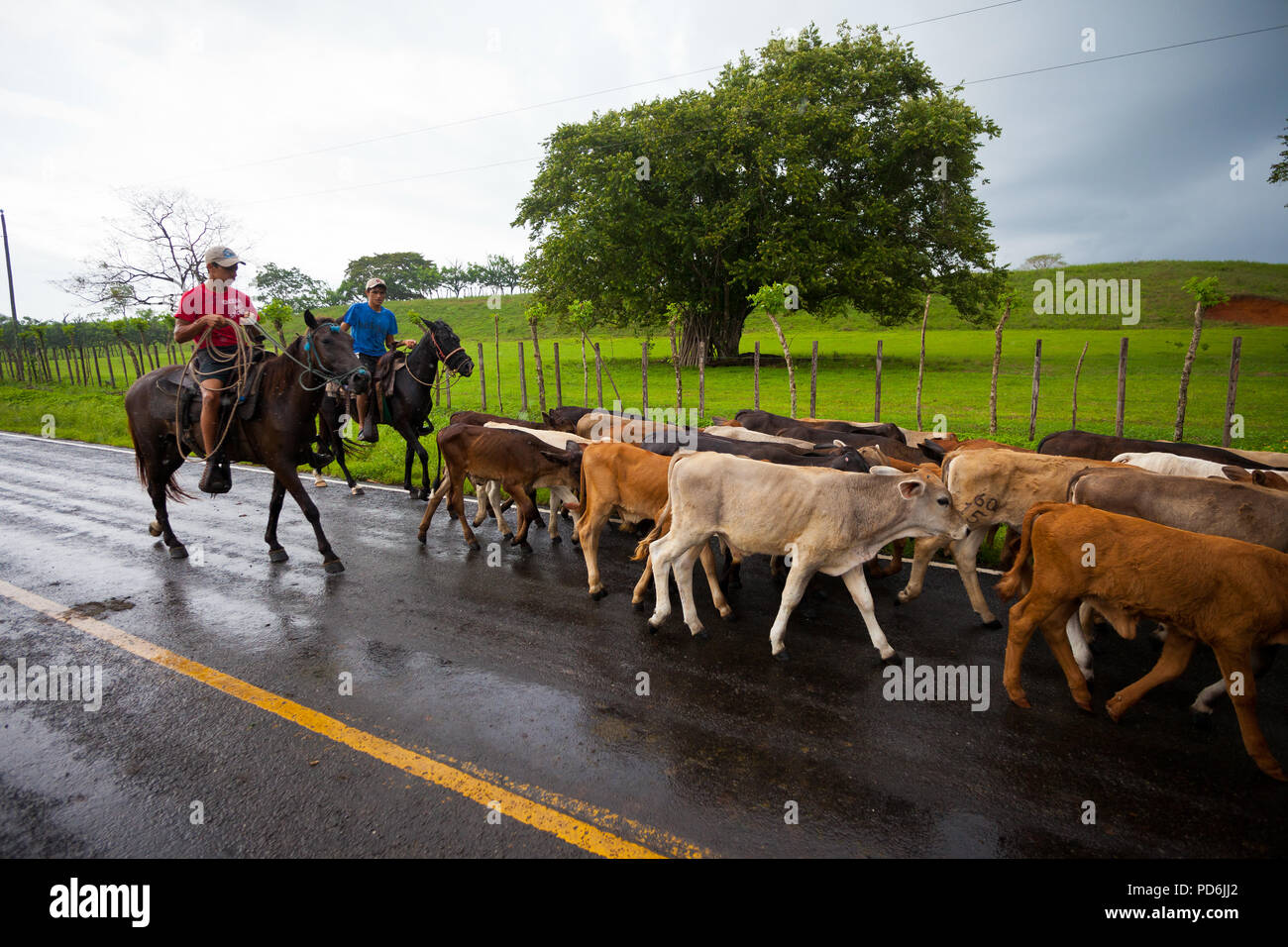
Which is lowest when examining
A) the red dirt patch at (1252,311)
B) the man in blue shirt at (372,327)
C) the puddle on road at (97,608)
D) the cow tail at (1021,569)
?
the puddle on road at (97,608)

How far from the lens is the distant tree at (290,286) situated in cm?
9238

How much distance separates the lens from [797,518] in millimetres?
5820

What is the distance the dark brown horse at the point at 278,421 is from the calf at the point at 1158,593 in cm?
699

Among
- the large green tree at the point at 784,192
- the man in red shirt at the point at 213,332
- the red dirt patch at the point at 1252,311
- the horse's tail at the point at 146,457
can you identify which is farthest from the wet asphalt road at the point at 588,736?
the red dirt patch at the point at 1252,311

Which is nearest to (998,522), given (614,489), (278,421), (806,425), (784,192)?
(614,489)

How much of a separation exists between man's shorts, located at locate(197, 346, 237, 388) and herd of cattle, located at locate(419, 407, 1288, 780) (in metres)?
2.74

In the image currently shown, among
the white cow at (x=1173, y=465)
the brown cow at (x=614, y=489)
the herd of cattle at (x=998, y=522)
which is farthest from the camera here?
the brown cow at (x=614, y=489)

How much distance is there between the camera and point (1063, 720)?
4.57 m

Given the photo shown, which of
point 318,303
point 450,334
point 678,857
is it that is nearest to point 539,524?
point 450,334

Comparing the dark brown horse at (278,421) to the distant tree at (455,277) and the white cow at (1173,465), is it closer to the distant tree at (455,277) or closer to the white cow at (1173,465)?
the white cow at (1173,465)

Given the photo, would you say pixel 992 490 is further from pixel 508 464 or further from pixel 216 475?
pixel 216 475

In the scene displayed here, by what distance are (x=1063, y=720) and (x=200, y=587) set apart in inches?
321

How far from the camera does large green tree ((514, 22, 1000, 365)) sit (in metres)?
29.6

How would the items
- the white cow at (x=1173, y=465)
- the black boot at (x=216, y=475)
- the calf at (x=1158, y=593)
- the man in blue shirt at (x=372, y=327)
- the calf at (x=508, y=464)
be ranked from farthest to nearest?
1. the man in blue shirt at (x=372, y=327)
2. the calf at (x=508, y=464)
3. the black boot at (x=216, y=475)
4. the white cow at (x=1173, y=465)
5. the calf at (x=1158, y=593)
